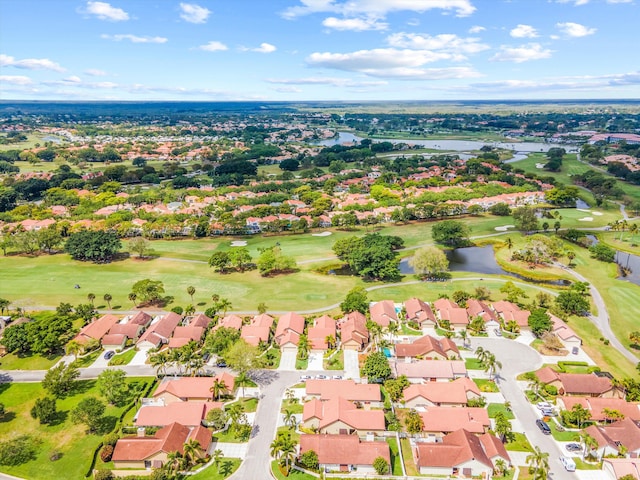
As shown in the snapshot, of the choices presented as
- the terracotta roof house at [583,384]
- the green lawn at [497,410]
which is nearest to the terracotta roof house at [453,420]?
the green lawn at [497,410]

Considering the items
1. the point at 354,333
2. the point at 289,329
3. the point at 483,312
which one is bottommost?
the point at 289,329

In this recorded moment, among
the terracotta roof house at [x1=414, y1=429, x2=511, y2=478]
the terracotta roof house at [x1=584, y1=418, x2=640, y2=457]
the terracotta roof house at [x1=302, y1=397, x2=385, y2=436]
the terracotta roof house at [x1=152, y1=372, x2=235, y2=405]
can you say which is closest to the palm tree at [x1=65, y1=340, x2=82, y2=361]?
the terracotta roof house at [x1=152, y1=372, x2=235, y2=405]

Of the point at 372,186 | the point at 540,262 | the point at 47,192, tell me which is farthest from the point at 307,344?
the point at 47,192

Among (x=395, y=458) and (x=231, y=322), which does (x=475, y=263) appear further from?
(x=395, y=458)

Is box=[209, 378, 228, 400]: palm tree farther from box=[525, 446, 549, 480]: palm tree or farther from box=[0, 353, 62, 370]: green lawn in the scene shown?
box=[525, 446, 549, 480]: palm tree

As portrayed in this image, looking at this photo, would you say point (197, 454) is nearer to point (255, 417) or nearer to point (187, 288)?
point (255, 417)

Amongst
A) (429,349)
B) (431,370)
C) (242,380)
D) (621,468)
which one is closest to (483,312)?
(429,349)

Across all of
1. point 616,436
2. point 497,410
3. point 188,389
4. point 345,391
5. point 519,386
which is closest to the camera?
point 616,436
